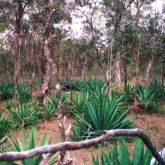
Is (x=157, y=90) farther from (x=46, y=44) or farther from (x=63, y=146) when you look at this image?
(x=63, y=146)

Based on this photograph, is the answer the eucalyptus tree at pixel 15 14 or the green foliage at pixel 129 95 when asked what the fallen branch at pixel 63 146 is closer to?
the green foliage at pixel 129 95

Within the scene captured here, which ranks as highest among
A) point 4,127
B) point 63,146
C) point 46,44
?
point 46,44

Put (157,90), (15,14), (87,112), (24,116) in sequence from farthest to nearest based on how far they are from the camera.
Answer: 1. (15,14)
2. (157,90)
3. (24,116)
4. (87,112)

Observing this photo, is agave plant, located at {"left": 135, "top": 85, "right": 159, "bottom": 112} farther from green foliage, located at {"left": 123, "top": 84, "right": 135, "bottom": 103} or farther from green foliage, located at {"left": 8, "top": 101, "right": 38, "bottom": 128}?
green foliage, located at {"left": 8, "top": 101, "right": 38, "bottom": 128}

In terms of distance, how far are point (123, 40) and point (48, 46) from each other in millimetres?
5584

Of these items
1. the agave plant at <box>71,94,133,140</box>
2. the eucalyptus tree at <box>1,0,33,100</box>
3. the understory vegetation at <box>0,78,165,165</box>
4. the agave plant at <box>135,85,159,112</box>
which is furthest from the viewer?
the eucalyptus tree at <box>1,0,33,100</box>

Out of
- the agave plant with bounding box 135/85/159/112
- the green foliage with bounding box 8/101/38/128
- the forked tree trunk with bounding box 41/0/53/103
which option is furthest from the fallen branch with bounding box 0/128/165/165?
the forked tree trunk with bounding box 41/0/53/103

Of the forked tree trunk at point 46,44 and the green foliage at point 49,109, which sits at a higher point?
the forked tree trunk at point 46,44

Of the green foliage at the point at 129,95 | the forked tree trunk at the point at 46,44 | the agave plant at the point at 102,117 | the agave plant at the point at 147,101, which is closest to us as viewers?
the agave plant at the point at 102,117

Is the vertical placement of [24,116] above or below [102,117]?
below

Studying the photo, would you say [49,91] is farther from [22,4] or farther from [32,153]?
[32,153]

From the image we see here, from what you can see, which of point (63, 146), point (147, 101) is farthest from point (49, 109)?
point (63, 146)

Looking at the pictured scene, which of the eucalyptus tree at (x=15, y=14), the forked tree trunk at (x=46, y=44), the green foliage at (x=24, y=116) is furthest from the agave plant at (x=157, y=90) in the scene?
the eucalyptus tree at (x=15, y=14)

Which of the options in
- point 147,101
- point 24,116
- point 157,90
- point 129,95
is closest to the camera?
point 24,116
